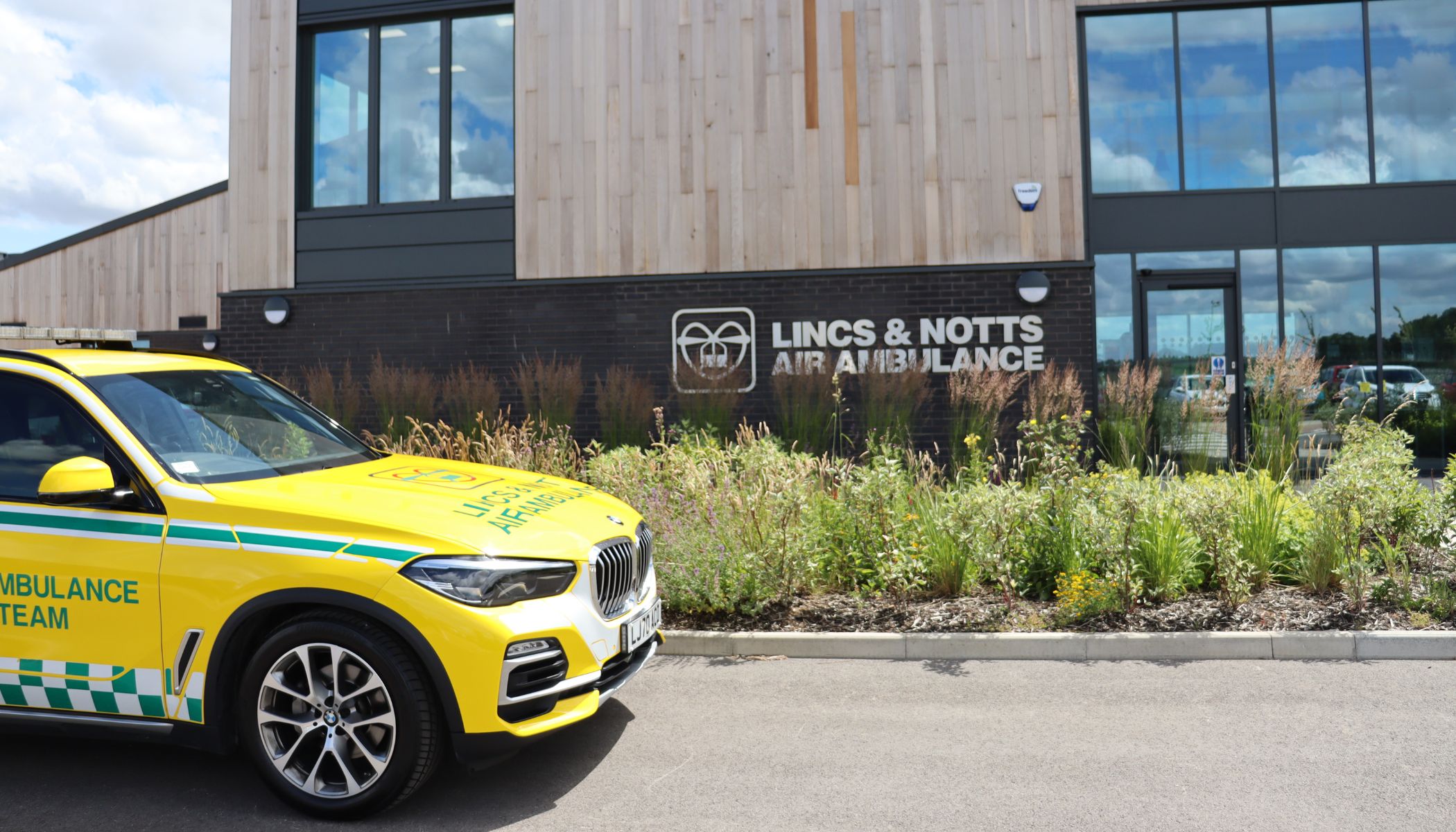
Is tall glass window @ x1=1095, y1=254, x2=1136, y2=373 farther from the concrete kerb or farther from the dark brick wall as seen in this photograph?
the concrete kerb

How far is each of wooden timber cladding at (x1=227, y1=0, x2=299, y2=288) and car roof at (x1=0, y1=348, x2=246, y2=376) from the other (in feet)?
31.8

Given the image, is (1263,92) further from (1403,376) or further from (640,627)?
(640,627)

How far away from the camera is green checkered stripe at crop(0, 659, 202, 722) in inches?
148

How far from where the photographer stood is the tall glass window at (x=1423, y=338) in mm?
12461

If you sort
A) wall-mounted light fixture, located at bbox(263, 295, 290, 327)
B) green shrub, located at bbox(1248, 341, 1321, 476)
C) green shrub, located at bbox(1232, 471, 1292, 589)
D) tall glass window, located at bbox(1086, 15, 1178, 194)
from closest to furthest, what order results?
green shrub, located at bbox(1232, 471, 1292, 589), green shrub, located at bbox(1248, 341, 1321, 476), tall glass window, located at bbox(1086, 15, 1178, 194), wall-mounted light fixture, located at bbox(263, 295, 290, 327)

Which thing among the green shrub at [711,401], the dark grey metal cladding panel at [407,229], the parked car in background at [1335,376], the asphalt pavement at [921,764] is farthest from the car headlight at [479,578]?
the parked car in background at [1335,376]

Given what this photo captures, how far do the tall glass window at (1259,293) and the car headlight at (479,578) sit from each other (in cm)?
1141

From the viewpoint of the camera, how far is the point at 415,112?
45.6 feet

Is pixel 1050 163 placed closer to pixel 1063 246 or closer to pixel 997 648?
pixel 1063 246

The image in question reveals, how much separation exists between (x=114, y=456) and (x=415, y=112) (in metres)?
11.0

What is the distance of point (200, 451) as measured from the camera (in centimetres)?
423

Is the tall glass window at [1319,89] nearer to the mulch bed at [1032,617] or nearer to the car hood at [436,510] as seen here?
the mulch bed at [1032,617]

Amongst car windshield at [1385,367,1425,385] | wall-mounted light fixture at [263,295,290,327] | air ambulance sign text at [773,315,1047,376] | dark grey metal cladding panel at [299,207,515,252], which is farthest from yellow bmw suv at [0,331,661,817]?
car windshield at [1385,367,1425,385]

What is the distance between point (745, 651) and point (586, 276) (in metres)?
7.88
